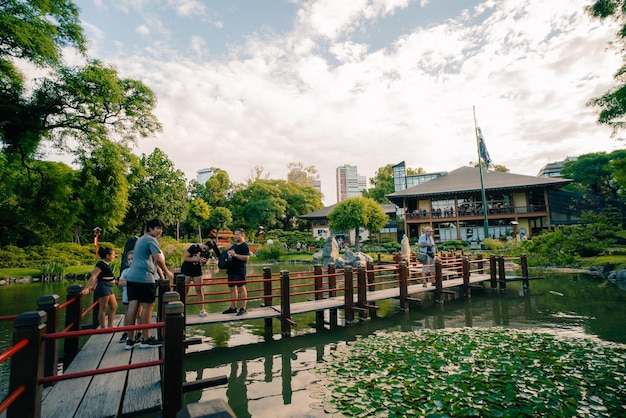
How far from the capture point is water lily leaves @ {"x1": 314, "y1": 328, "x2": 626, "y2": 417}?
13.1 feet

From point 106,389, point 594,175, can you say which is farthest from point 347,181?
point 106,389

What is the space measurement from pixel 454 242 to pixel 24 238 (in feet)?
111

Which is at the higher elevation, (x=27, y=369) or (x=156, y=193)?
(x=156, y=193)

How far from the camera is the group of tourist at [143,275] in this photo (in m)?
4.69

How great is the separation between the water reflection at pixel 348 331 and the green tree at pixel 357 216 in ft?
64.0

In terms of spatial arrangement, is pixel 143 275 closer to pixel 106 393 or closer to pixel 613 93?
pixel 106 393

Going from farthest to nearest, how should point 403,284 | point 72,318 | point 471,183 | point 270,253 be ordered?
point 471,183 < point 270,253 < point 403,284 < point 72,318

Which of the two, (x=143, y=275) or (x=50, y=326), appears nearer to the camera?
(x=50, y=326)

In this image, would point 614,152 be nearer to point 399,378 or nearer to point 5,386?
point 399,378

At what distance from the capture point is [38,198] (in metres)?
13.3

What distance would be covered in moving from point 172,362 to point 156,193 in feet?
103

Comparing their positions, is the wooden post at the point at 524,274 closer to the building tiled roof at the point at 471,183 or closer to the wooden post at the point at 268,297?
the wooden post at the point at 268,297

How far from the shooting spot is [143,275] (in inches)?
184

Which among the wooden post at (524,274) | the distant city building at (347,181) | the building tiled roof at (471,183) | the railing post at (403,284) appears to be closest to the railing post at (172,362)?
the railing post at (403,284)
